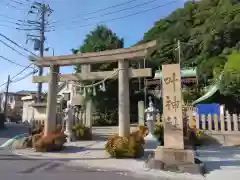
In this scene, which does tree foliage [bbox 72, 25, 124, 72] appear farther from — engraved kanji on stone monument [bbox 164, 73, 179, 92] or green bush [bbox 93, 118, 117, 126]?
engraved kanji on stone monument [bbox 164, 73, 179, 92]

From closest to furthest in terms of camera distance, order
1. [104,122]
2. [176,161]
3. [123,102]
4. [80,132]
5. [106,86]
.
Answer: [176,161]
[123,102]
[80,132]
[104,122]
[106,86]

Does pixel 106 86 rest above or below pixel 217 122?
above

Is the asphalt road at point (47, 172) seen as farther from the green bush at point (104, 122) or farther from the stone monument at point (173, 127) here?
the green bush at point (104, 122)

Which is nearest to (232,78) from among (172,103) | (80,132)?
(172,103)

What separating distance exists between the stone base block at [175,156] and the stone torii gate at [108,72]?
6.54 feet

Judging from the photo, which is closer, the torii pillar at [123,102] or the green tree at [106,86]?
the torii pillar at [123,102]

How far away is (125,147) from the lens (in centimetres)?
822

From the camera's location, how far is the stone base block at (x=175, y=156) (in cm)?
658

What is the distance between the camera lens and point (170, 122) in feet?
23.5

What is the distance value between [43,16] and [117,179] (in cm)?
2322

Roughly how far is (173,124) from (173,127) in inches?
3.6

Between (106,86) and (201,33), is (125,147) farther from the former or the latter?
(201,33)

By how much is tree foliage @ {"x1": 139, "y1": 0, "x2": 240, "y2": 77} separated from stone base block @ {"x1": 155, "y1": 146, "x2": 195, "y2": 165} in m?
11.9

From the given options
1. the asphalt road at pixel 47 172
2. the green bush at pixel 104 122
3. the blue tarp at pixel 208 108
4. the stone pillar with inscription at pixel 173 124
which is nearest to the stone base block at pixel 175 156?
the stone pillar with inscription at pixel 173 124
